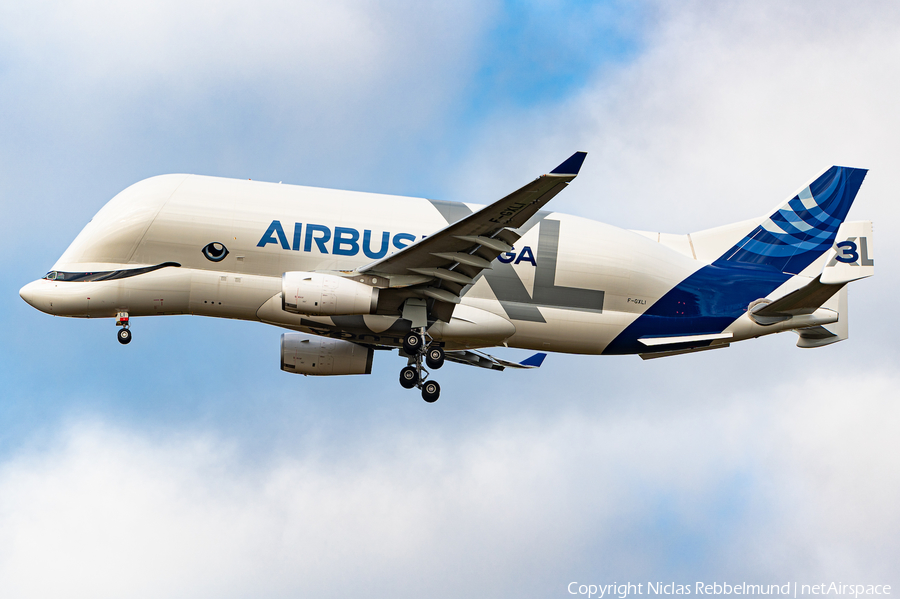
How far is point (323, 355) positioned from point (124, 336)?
24.6 feet

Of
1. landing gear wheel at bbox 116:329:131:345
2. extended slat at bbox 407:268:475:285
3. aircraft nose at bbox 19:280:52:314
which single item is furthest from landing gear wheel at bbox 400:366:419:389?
aircraft nose at bbox 19:280:52:314

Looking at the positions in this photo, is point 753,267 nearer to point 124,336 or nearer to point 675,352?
point 675,352

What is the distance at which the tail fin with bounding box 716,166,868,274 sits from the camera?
37.4 m

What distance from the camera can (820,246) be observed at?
3772cm

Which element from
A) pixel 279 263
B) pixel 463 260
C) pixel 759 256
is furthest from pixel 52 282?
pixel 759 256

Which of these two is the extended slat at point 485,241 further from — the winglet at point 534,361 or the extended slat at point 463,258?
the winglet at point 534,361

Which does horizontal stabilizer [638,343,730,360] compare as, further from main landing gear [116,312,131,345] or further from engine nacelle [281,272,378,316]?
main landing gear [116,312,131,345]

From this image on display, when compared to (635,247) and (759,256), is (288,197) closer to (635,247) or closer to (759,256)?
(635,247)

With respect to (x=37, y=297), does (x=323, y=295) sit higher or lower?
higher

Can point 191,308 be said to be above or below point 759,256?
below

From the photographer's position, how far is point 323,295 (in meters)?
30.0

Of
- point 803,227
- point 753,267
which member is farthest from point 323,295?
point 803,227

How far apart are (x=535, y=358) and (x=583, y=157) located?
51.1 feet

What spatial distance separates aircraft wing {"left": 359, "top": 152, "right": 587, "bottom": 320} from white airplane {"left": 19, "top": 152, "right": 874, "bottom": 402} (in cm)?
8
